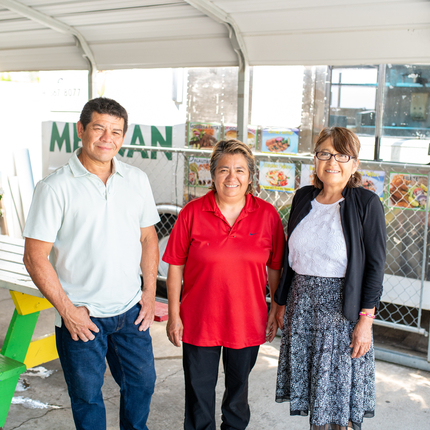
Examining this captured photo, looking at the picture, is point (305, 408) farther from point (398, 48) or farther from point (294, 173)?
point (398, 48)

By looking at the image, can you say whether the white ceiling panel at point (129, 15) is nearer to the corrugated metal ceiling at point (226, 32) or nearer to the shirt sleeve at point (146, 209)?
the corrugated metal ceiling at point (226, 32)

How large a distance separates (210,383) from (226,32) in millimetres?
2680

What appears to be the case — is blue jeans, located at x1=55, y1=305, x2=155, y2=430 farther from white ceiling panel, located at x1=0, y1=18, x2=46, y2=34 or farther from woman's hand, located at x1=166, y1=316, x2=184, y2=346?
white ceiling panel, located at x1=0, y1=18, x2=46, y2=34

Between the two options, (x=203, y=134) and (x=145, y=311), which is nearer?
(x=145, y=311)

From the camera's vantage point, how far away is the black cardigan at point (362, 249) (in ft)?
6.69

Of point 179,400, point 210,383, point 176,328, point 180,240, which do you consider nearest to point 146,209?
point 180,240

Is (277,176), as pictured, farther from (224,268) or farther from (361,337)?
(361,337)

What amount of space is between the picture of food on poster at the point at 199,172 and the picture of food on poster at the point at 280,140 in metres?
0.59

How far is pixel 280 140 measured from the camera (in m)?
4.16

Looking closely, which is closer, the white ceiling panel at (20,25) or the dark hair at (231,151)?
the dark hair at (231,151)

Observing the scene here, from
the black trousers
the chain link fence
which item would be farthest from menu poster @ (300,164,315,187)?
the black trousers

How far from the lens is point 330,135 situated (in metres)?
2.15

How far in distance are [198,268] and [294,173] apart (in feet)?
6.62

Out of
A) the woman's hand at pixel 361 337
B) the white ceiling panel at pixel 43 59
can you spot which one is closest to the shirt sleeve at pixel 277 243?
the woman's hand at pixel 361 337
